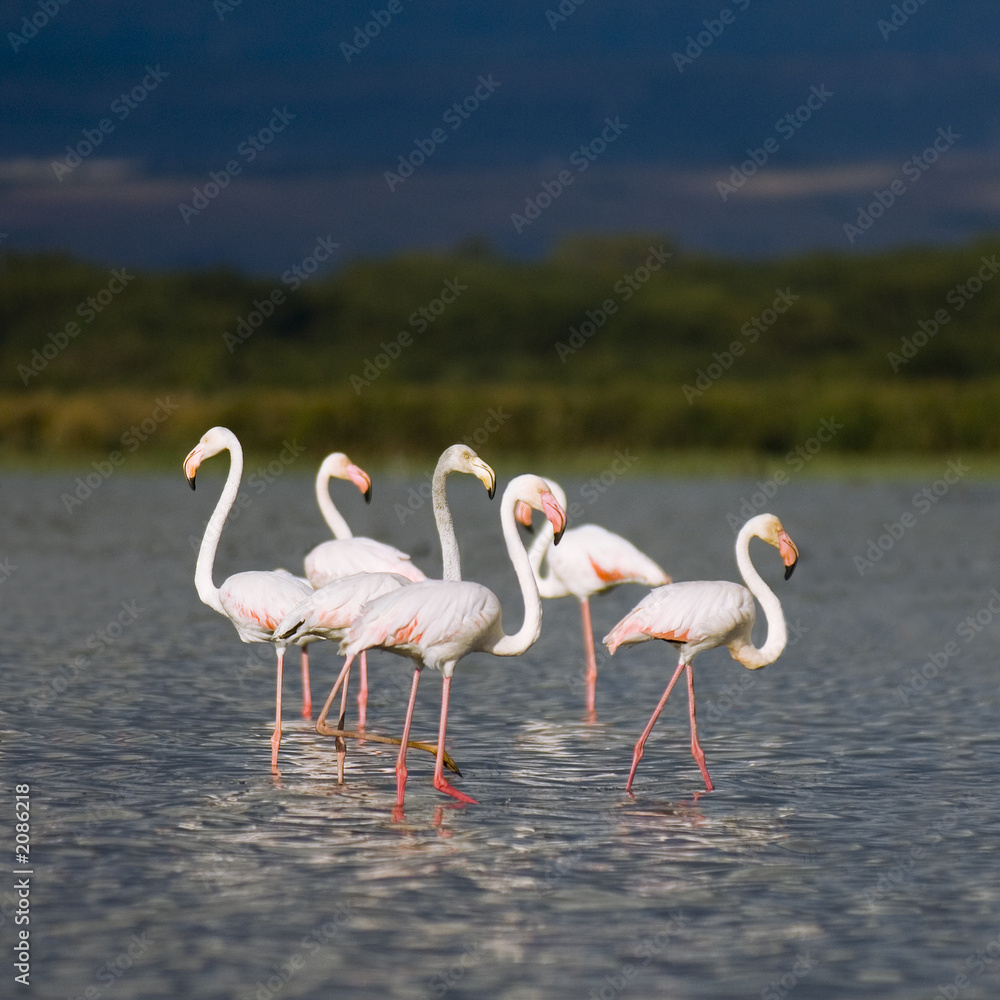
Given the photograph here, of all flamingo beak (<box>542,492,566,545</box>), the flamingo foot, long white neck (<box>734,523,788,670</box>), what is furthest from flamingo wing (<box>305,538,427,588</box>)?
the flamingo foot

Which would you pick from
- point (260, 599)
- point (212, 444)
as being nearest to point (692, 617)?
point (260, 599)

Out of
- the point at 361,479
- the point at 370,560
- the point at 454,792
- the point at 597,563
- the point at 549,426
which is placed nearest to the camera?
the point at 454,792

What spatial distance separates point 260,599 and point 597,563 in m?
3.58

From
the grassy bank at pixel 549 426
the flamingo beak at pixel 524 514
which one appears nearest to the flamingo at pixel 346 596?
the flamingo beak at pixel 524 514

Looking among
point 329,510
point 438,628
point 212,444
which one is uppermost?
point 212,444

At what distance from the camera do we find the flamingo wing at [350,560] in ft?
31.3

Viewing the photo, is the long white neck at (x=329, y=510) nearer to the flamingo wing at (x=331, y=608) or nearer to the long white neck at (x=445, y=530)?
the long white neck at (x=445, y=530)

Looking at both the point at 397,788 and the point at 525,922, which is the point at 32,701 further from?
the point at 525,922

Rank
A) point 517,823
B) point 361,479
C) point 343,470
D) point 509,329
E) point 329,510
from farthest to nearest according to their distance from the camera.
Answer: point 509,329, point 329,510, point 343,470, point 361,479, point 517,823

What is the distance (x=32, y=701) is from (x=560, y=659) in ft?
12.8

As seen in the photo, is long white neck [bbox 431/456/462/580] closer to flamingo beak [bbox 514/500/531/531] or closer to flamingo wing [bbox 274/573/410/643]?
flamingo wing [bbox 274/573/410/643]

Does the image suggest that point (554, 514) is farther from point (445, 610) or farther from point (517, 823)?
point (517, 823)

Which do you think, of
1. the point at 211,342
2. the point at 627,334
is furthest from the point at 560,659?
the point at 627,334

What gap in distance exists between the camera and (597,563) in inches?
455
